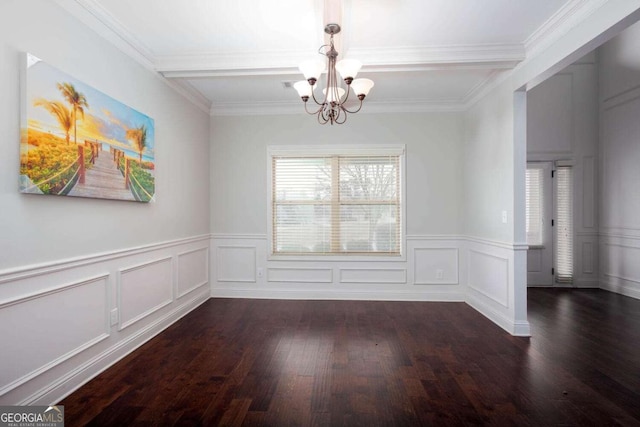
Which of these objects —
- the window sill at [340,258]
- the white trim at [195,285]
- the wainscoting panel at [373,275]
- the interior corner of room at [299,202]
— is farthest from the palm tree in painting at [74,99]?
the wainscoting panel at [373,275]

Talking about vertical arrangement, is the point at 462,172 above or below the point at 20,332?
above

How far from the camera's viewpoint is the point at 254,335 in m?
3.16

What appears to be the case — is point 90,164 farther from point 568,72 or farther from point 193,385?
point 568,72

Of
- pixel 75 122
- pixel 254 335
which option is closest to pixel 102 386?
pixel 254 335

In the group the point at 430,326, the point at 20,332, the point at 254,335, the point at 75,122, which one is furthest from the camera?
the point at 430,326

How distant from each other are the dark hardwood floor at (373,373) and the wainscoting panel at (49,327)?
32 centimetres

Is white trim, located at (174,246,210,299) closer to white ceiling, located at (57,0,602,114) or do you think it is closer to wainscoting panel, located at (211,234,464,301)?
wainscoting panel, located at (211,234,464,301)

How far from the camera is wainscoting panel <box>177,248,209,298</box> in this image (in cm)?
371

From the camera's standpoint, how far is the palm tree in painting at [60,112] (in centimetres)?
194

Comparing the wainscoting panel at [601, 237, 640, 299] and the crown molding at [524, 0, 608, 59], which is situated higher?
the crown molding at [524, 0, 608, 59]

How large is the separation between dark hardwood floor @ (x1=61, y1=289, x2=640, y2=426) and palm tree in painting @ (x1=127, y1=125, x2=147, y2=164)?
1804mm

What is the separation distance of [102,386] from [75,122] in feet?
6.06

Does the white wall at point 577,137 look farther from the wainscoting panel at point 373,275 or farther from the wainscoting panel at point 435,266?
the wainscoting panel at point 373,275

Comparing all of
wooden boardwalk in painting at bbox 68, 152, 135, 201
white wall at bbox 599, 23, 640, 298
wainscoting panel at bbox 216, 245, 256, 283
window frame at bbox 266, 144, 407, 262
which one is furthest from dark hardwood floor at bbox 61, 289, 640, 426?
white wall at bbox 599, 23, 640, 298
